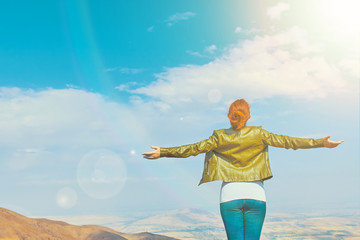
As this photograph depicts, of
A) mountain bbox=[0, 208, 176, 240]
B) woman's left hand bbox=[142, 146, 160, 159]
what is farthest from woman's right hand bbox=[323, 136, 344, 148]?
mountain bbox=[0, 208, 176, 240]

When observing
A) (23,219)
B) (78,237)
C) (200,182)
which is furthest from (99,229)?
(200,182)

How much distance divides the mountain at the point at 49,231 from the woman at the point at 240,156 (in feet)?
26.9

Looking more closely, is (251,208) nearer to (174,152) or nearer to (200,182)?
(200,182)

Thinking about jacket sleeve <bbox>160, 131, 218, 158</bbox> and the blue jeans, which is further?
jacket sleeve <bbox>160, 131, 218, 158</bbox>

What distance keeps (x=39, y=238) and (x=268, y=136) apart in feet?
31.6

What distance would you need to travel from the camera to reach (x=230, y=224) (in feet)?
16.9

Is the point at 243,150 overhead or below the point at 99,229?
overhead

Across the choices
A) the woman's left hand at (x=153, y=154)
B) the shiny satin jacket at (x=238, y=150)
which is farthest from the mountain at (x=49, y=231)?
the shiny satin jacket at (x=238, y=150)

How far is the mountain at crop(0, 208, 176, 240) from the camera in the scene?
11.9m

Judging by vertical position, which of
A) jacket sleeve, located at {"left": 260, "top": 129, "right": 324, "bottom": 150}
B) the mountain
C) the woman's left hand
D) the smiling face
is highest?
the smiling face

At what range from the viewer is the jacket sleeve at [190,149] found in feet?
17.6

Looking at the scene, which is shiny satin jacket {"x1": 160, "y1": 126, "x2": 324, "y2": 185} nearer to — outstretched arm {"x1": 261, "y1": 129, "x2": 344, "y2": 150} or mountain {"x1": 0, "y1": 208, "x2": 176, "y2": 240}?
outstretched arm {"x1": 261, "y1": 129, "x2": 344, "y2": 150}

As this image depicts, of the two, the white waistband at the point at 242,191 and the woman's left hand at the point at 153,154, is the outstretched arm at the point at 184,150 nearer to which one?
the woman's left hand at the point at 153,154

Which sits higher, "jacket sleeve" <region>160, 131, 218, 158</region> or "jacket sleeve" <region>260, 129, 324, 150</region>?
"jacket sleeve" <region>260, 129, 324, 150</region>
